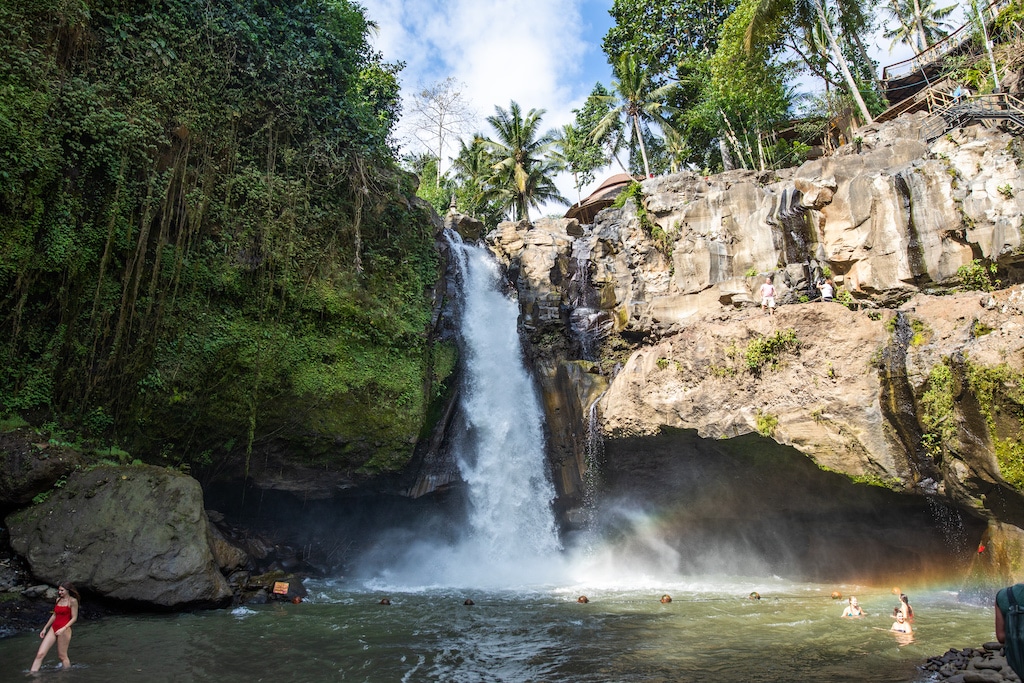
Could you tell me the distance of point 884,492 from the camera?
13.2m

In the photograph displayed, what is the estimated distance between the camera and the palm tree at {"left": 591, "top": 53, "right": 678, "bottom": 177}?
32.2 m

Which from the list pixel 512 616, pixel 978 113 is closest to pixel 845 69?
pixel 978 113

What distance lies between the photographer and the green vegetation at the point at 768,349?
1371cm

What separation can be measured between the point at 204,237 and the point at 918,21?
34339 mm

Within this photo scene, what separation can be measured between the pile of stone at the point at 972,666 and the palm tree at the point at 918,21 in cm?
3142

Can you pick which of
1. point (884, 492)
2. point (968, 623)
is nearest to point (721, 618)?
point (968, 623)

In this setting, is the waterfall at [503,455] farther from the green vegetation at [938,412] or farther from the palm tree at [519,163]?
the palm tree at [519,163]

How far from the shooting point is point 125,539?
36.3ft

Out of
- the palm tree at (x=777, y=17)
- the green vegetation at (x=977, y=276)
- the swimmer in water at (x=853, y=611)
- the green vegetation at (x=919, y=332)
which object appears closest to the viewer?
the swimmer in water at (x=853, y=611)

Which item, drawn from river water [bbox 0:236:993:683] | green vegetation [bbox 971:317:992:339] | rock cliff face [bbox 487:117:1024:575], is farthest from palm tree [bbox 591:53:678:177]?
green vegetation [bbox 971:317:992:339]

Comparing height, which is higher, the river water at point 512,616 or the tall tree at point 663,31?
the tall tree at point 663,31

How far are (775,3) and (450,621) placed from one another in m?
24.3

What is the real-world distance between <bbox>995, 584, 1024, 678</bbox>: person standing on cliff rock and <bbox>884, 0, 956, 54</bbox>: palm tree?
114ft

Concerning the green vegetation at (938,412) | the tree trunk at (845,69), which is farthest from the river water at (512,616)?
the tree trunk at (845,69)
